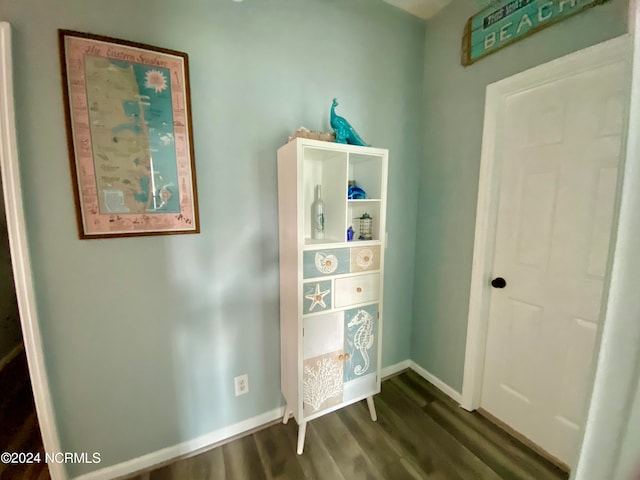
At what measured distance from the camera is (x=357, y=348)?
1.53 meters

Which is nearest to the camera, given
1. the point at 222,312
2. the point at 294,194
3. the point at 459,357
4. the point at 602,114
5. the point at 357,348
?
the point at 602,114

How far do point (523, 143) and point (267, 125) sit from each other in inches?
57.4

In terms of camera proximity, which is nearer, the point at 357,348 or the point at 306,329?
the point at 306,329

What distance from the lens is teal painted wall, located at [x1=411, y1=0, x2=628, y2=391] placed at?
5.23ft

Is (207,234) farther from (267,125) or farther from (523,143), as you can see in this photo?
(523,143)

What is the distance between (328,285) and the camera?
1387 millimetres

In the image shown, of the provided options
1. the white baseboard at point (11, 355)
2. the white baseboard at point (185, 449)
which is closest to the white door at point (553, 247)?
the white baseboard at point (185, 449)

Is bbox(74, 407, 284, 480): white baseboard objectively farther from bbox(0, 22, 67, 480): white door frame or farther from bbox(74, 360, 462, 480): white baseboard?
bbox(0, 22, 67, 480): white door frame

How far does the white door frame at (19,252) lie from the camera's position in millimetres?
964

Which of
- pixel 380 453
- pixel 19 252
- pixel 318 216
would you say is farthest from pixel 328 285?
pixel 19 252

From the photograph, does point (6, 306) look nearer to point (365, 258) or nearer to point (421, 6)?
point (365, 258)

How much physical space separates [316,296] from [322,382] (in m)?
0.51

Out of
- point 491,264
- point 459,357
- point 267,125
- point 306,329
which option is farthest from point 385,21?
point 459,357

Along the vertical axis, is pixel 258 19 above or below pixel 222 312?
above
